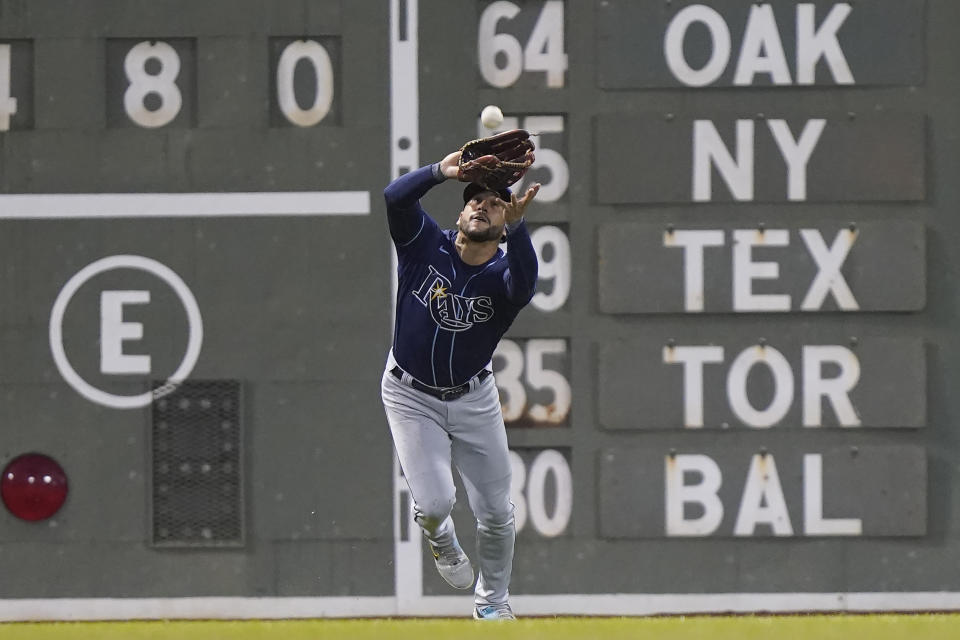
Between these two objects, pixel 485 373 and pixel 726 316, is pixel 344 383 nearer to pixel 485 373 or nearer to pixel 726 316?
pixel 485 373

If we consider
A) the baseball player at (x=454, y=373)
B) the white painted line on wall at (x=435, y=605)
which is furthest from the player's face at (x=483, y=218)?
the white painted line on wall at (x=435, y=605)

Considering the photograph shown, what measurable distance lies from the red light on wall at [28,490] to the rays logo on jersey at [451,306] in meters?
1.56

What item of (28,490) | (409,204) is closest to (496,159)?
(409,204)

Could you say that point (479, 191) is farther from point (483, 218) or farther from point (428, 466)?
point (428, 466)

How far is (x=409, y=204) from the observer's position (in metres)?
4.79

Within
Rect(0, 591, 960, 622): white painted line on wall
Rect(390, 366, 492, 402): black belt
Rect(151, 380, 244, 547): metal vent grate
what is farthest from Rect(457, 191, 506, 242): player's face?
Rect(0, 591, 960, 622): white painted line on wall

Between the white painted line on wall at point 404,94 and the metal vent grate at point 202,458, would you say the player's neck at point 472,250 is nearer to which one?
the white painted line on wall at point 404,94

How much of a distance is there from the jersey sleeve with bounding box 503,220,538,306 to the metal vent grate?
124cm

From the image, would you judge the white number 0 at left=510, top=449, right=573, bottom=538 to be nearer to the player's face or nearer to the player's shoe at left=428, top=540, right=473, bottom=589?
the player's shoe at left=428, top=540, right=473, bottom=589

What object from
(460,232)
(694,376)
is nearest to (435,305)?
(460,232)

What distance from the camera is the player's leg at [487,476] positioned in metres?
5.07

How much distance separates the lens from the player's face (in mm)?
4820

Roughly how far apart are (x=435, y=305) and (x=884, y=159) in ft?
5.53

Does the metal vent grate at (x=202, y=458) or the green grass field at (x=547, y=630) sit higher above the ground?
the metal vent grate at (x=202, y=458)
